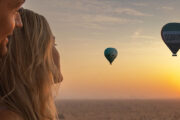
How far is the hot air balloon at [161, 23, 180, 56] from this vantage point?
29158 mm

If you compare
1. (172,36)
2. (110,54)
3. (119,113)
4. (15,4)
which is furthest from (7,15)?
(119,113)

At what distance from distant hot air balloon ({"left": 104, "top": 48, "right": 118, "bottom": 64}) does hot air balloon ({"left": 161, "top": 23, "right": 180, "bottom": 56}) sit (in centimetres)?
640

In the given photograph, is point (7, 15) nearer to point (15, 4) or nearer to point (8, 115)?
point (15, 4)

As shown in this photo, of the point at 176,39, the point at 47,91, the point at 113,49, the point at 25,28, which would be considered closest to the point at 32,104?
the point at 47,91

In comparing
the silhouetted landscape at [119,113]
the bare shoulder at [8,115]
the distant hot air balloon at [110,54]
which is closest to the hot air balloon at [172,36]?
the distant hot air balloon at [110,54]

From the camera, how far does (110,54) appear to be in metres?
33.3

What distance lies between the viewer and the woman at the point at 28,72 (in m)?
1.37

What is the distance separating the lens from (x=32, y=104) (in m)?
1.43

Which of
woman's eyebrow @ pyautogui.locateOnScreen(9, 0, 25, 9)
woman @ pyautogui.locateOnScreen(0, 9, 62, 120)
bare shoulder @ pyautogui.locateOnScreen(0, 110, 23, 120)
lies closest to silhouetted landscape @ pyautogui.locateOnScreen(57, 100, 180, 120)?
woman @ pyautogui.locateOnScreen(0, 9, 62, 120)

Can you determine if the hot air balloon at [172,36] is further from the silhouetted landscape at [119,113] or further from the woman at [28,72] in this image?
the woman at [28,72]

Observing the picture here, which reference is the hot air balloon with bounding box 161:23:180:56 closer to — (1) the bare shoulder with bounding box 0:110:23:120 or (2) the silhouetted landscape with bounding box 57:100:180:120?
(2) the silhouetted landscape with bounding box 57:100:180:120

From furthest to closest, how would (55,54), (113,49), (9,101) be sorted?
(113,49) → (55,54) → (9,101)

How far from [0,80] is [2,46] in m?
0.87

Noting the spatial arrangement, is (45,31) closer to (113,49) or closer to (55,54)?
(55,54)
